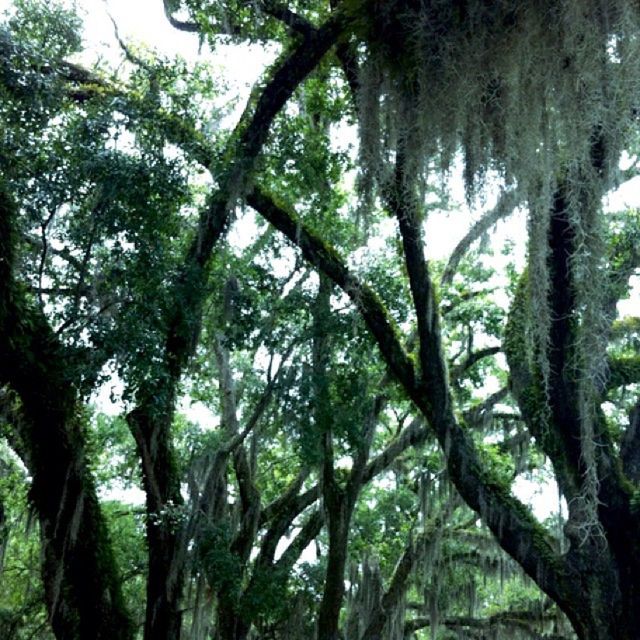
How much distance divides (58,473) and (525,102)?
4.35 meters

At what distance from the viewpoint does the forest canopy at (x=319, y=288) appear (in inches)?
198

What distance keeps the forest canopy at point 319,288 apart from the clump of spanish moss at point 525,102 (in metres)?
0.02

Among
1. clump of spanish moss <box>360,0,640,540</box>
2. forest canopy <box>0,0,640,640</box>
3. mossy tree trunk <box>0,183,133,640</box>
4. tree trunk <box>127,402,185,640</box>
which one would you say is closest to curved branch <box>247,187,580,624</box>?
forest canopy <box>0,0,640,640</box>

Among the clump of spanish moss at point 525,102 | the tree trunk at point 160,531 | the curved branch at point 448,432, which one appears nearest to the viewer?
the clump of spanish moss at point 525,102

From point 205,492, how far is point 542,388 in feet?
11.4

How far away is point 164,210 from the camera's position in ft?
24.0

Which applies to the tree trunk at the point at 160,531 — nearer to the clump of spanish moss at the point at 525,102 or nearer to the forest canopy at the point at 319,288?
the forest canopy at the point at 319,288

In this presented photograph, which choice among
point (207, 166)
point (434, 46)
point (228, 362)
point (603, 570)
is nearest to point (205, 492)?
point (228, 362)

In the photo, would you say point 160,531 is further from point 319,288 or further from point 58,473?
point 319,288

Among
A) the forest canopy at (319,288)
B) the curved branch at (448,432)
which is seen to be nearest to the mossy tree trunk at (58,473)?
the forest canopy at (319,288)

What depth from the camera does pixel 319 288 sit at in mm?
8797

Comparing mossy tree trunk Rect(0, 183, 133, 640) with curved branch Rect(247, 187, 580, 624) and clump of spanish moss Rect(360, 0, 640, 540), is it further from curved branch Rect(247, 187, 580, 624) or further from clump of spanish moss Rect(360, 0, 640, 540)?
clump of spanish moss Rect(360, 0, 640, 540)

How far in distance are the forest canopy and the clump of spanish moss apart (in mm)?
15

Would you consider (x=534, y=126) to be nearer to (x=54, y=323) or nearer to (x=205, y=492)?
(x=54, y=323)
